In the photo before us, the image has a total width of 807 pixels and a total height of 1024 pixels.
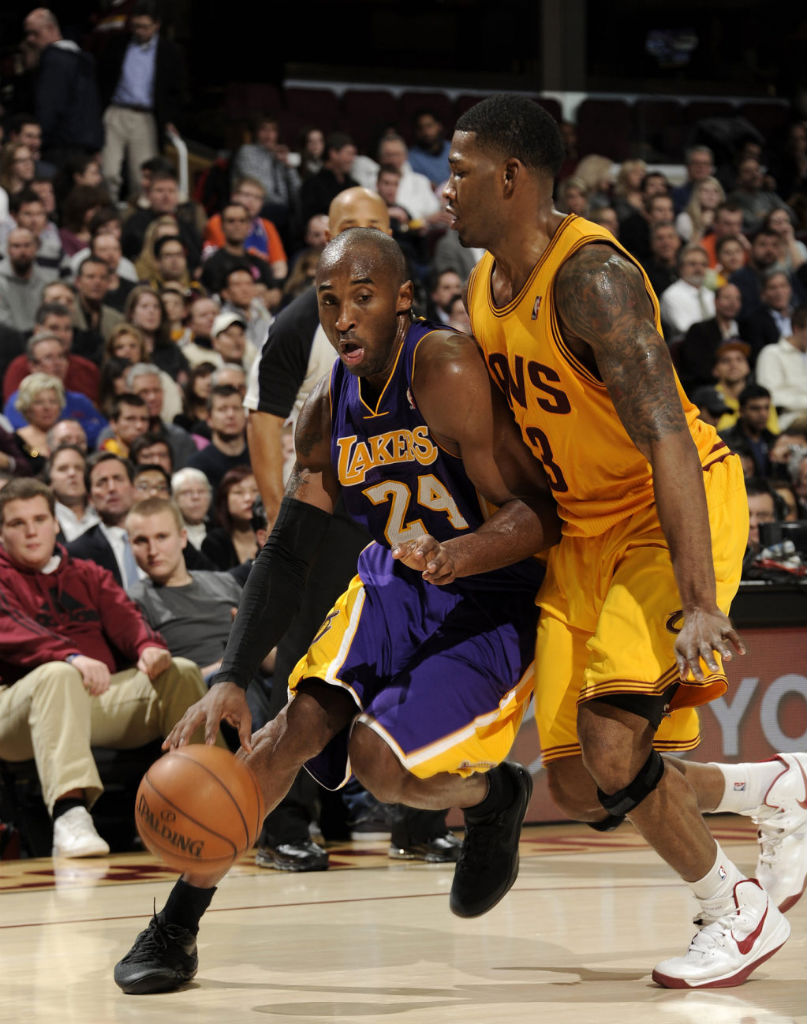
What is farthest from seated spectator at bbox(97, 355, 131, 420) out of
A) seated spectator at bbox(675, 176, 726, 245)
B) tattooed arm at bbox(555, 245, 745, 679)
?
seated spectator at bbox(675, 176, 726, 245)

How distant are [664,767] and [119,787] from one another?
2.84 m

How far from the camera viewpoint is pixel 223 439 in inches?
299

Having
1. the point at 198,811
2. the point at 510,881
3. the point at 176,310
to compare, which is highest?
the point at 176,310

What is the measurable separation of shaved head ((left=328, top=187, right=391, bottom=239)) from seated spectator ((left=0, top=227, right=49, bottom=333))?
465 cm

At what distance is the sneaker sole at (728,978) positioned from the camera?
3.16 metres

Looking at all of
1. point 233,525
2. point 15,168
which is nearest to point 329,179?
point 15,168

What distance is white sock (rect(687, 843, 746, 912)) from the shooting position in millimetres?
3217

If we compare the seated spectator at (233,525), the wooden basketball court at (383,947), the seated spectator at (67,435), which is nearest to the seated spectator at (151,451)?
the seated spectator at (67,435)

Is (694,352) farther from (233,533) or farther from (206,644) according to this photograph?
(206,644)

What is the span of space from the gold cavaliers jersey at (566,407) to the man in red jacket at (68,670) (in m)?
2.46

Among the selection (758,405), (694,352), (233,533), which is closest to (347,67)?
(694,352)

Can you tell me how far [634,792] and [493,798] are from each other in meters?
0.50

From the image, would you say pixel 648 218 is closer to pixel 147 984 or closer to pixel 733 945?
pixel 733 945

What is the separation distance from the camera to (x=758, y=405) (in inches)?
368
